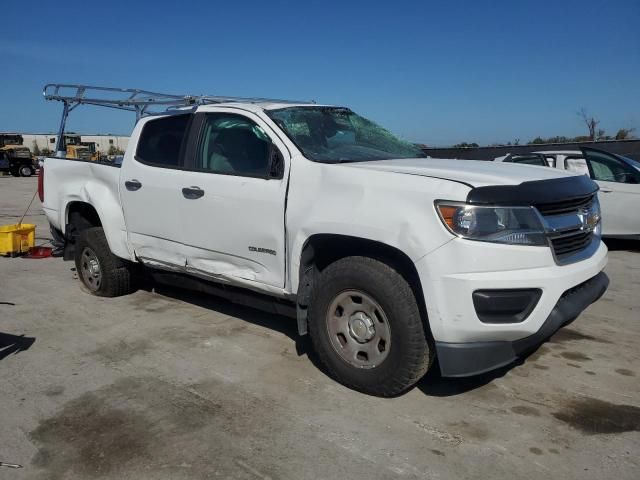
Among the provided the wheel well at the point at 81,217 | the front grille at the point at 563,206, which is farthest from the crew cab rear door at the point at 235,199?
the wheel well at the point at 81,217

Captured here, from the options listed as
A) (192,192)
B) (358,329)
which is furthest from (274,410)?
(192,192)

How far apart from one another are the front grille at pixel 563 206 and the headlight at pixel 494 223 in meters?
0.14

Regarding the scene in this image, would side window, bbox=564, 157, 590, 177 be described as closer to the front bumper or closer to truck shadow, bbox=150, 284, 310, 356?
truck shadow, bbox=150, 284, 310, 356

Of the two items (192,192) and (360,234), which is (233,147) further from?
(360,234)

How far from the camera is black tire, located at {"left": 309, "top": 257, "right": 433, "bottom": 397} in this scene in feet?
10.7

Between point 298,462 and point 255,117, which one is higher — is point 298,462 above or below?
below

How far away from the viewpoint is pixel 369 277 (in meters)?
3.36

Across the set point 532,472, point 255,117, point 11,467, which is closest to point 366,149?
point 255,117

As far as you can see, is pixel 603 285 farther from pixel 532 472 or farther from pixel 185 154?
pixel 185 154

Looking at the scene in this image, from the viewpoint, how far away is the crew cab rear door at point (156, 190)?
15.4 feet

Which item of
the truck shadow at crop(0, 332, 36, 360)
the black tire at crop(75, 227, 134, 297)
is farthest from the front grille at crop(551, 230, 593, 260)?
the black tire at crop(75, 227, 134, 297)

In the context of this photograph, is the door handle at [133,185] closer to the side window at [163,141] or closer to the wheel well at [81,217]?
the side window at [163,141]

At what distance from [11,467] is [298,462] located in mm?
1456

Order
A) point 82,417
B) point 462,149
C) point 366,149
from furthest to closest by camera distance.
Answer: point 462,149 → point 366,149 → point 82,417
